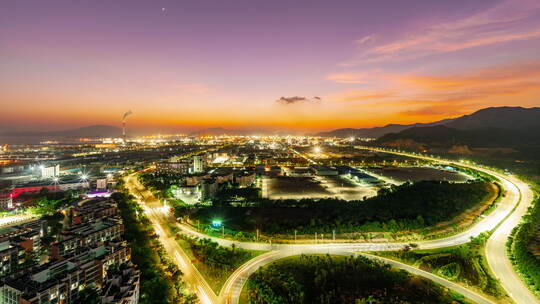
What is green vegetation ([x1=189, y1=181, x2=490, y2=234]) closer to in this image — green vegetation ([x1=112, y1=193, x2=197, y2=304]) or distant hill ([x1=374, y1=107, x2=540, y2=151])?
green vegetation ([x1=112, y1=193, x2=197, y2=304])

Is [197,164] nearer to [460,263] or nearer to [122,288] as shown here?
[122,288]

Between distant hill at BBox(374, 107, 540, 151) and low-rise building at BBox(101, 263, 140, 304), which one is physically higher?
distant hill at BBox(374, 107, 540, 151)

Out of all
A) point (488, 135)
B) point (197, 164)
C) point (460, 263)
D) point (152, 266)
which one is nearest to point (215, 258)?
point (152, 266)

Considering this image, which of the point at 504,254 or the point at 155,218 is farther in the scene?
the point at 155,218

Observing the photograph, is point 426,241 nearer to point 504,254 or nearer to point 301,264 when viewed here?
point 504,254

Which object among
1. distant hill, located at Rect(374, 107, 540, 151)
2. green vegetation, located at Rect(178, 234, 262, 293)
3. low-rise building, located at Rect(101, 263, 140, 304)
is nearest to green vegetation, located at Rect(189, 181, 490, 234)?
green vegetation, located at Rect(178, 234, 262, 293)

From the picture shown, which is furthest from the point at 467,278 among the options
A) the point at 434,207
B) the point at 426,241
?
the point at 434,207
